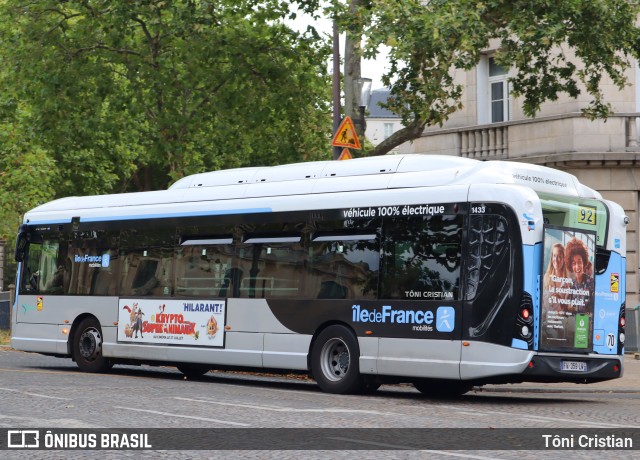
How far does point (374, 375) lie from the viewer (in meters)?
17.2

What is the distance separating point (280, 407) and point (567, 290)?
417 centimetres

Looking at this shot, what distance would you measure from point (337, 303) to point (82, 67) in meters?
13.5

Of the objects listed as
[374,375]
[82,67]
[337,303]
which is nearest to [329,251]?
[337,303]

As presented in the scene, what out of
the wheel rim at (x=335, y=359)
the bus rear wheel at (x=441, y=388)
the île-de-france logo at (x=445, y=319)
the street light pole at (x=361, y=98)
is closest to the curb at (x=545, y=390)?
the bus rear wheel at (x=441, y=388)

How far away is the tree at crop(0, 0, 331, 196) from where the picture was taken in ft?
90.5

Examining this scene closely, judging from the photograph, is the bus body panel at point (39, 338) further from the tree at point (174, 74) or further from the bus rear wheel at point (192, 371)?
the tree at point (174, 74)

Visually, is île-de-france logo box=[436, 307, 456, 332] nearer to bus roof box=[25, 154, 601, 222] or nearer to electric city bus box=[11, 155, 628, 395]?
electric city bus box=[11, 155, 628, 395]

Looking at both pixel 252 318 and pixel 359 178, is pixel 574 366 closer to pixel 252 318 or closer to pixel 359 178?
pixel 359 178

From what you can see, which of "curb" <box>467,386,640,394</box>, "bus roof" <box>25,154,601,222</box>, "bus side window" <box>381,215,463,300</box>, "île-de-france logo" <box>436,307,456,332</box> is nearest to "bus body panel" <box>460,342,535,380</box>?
"île-de-france logo" <box>436,307,456,332</box>

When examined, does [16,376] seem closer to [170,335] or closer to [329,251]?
[170,335]

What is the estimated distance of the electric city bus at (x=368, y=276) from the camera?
15984mm

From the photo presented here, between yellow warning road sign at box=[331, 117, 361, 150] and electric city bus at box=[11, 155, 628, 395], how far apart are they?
2.51 meters

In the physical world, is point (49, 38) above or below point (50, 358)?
above

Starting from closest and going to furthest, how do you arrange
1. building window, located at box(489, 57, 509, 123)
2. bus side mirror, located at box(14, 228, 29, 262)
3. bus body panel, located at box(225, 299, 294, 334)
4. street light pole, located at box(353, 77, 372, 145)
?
bus body panel, located at box(225, 299, 294, 334) < bus side mirror, located at box(14, 228, 29, 262) < street light pole, located at box(353, 77, 372, 145) < building window, located at box(489, 57, 509, 123)
